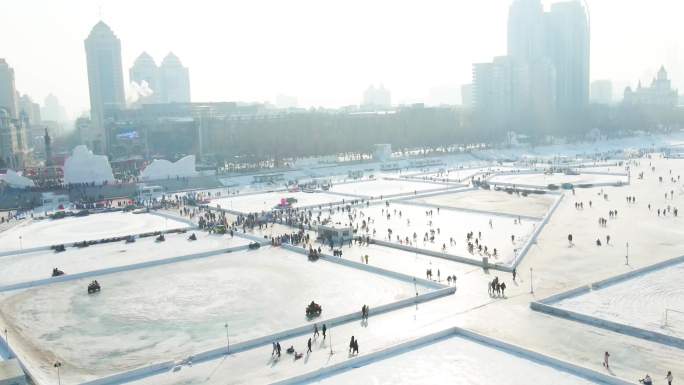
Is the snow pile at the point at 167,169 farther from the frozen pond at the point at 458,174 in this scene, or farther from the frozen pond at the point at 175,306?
the frozen pond at the point at 175,306

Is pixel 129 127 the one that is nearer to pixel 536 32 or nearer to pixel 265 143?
pixel 265 143

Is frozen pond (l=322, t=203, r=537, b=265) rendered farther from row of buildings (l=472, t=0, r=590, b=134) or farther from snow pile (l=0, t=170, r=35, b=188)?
row of buildings (l=472, t=0, r=590, b=134)

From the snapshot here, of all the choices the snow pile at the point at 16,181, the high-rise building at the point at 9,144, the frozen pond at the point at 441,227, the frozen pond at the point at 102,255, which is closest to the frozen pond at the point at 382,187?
the frozen pond at the point at 441,227

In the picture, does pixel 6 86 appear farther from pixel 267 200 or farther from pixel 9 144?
pixel 267 200

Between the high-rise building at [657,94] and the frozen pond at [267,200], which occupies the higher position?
the high-rise building at [657,94]

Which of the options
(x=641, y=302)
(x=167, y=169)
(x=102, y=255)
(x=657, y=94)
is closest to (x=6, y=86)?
(x=167, y=169)
